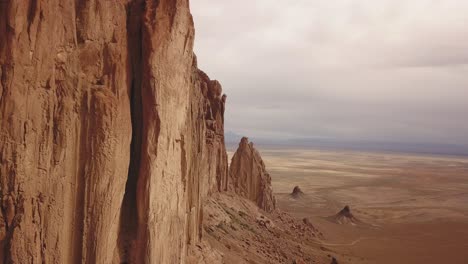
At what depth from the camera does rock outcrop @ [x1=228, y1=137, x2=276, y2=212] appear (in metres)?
43.6

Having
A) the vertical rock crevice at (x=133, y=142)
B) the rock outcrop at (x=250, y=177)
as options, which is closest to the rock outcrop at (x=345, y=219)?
the rock outcrop at (x=250, y=177)

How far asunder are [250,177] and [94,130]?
33.7 meters

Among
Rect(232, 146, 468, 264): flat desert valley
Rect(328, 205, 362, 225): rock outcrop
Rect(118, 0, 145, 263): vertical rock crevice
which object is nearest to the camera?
Rect(118, 0, 145, 263): vertical rock crevice

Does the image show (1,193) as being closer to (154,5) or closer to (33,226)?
(33,226)

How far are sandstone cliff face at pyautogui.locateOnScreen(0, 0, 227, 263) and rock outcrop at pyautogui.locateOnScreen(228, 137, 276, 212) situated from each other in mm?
28443

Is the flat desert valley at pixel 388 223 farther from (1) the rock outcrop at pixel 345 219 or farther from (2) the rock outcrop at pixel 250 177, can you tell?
(2) the rock outcrop at pixel 250 177

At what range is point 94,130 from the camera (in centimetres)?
1137

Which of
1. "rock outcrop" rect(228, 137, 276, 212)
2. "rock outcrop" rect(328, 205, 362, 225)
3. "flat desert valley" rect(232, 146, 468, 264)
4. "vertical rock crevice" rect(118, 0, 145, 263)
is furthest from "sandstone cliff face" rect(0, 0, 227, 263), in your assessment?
"rock outcrop" rect(328, 205, 362, 225)

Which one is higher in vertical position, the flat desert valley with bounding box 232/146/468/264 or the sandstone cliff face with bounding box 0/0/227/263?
the sandstone cliff face with bounding box 0/0/227/263

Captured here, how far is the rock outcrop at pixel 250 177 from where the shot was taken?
4362cm

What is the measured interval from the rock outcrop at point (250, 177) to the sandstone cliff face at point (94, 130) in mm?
28443

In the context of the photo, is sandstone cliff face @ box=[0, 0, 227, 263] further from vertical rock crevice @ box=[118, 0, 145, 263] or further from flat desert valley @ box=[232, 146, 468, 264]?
flat desert valley @ box=[232, 146, 468, 264]

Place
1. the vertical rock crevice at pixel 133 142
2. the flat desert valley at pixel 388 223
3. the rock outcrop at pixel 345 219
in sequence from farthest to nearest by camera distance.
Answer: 1. the rock outcrop at pixel 345 219
2. the flat desert valley at pixel 388 223
3. the vertical rock crevice at pixel 133 142

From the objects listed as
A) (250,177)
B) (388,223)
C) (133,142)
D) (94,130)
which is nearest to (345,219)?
(388,223)
